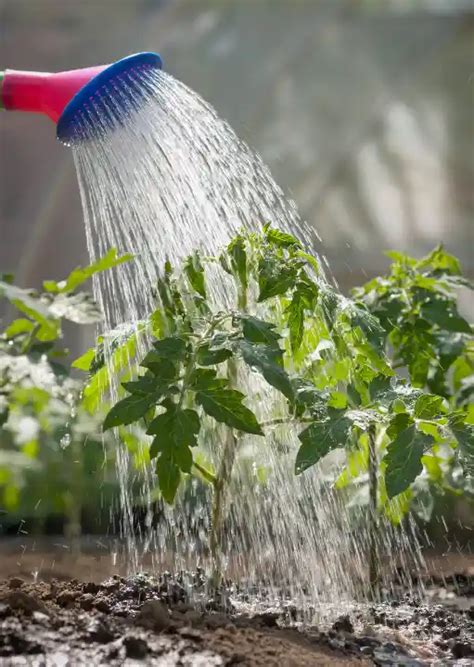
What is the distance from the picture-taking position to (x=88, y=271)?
133cm

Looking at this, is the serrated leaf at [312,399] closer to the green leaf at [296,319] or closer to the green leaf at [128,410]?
the green leaf at [296,319]

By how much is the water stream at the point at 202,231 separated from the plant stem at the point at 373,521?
0.09ft

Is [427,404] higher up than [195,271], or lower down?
lower down

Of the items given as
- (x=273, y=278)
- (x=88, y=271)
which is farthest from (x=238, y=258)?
(x=88, y=271)

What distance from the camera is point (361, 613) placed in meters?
1.20

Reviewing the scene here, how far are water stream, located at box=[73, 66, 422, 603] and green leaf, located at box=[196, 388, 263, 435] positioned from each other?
208 mm

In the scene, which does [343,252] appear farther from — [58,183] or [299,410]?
[299,410]

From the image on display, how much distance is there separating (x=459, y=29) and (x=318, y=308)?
283 cm

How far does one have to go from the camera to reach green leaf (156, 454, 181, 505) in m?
0.88

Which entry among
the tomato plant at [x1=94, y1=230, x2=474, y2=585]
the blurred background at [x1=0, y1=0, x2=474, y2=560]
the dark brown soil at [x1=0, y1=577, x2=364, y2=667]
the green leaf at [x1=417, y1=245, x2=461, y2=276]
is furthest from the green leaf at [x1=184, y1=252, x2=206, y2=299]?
the blurred background at [x1=0, y1=0, x2=474, y2=560]

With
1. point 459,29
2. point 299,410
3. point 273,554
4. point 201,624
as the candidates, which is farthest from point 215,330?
point 459,29

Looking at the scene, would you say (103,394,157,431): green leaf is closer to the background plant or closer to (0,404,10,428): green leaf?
the background plant

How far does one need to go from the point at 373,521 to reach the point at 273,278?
1.44 feet

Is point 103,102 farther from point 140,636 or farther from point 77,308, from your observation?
point 140,636
